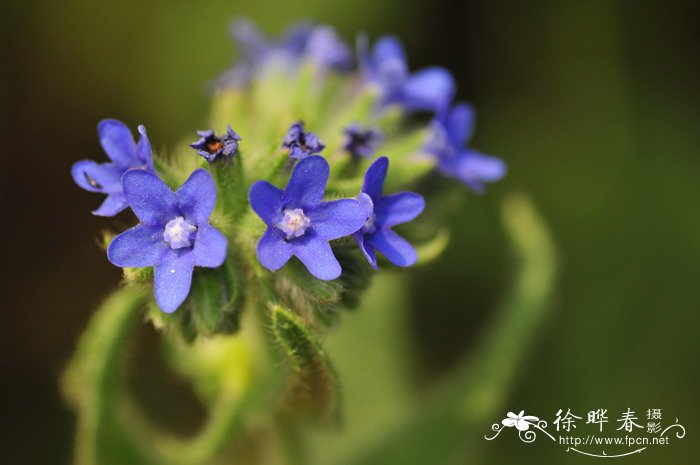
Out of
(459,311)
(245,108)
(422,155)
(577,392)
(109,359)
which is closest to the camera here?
(109,359)

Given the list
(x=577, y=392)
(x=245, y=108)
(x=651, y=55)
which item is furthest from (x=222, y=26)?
(x=577, y=392)

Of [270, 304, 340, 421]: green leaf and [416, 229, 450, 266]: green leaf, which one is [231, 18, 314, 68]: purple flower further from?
[270, 304, 340, 421]: green leaf

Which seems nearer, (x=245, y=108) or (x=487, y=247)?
(x=245, y=108)

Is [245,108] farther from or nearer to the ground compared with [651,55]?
nearer to the ground

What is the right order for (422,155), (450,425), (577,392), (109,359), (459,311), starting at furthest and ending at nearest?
(459,311), (577,392), (450,425), (422,155), (109,359)

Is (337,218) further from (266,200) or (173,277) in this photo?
(173,277)

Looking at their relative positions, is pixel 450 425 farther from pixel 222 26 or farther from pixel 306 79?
pixel 222 26
